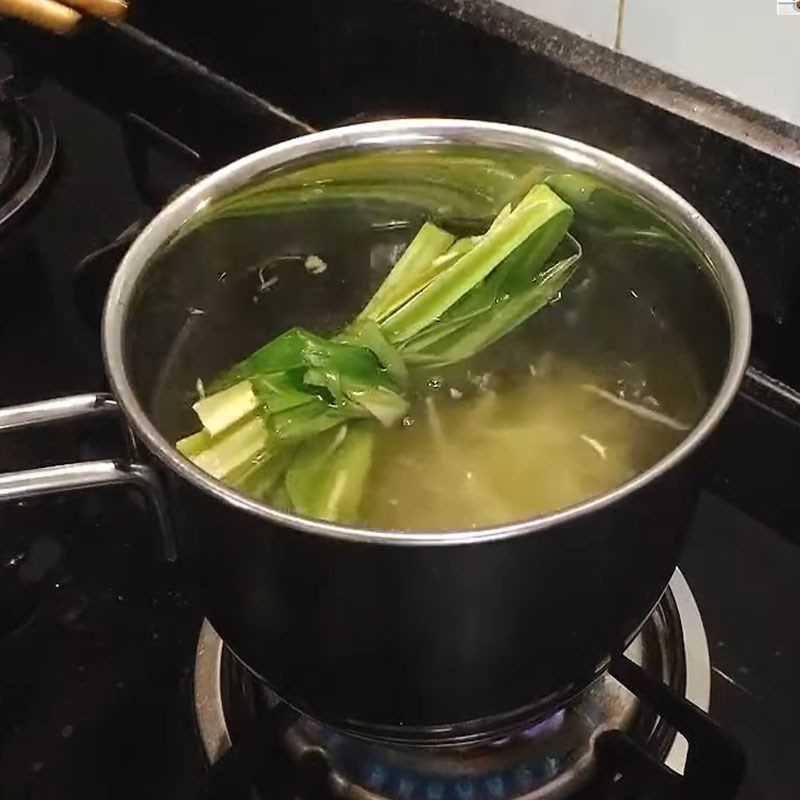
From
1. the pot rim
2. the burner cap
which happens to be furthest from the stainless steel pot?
the burner cap

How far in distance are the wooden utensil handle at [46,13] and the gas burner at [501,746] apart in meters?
0.46

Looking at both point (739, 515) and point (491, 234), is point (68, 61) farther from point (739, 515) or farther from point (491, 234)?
point (739, 515)

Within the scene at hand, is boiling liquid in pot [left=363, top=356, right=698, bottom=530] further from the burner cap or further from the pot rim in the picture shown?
the burner cap

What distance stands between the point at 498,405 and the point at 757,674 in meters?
0.25

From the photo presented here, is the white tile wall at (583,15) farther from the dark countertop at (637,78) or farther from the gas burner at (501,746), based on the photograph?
the gas burner at (501,746)

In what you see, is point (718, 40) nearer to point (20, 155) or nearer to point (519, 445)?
point (519, 445)

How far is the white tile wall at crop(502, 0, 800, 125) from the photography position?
71cm

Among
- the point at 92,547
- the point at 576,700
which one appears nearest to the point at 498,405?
the point at 576,700

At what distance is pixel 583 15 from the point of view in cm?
81

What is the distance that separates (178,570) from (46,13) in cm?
40

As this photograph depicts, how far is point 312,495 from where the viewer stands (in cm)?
61

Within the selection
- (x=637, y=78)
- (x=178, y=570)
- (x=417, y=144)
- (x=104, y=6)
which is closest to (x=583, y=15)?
(x=637, y=78)

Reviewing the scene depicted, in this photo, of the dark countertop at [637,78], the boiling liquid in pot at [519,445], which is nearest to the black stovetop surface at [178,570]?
the dark countertop at [637,78]

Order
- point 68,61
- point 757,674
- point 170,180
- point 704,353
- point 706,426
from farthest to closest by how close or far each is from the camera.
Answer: point 68,61, point 170,180, point 757,674, point 704,353, point 706,426
